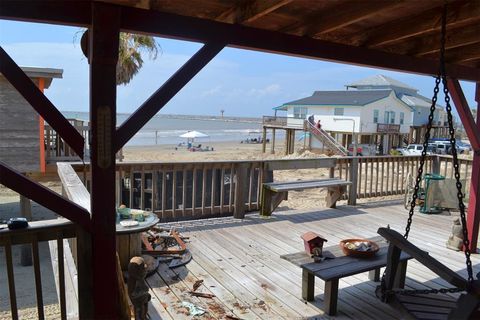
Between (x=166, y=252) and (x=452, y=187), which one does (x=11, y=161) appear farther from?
(x=452, y=187)

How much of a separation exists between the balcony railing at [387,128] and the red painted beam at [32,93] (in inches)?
1385

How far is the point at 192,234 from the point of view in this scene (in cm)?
509

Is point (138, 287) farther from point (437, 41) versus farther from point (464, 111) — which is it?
point (464, 111)

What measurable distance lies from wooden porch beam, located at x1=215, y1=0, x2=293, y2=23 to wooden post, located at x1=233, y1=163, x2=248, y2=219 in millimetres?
3357

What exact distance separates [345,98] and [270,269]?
3395 centimetres

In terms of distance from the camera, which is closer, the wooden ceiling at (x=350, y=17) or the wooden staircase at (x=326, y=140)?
the wooden ceiling at (x=350, y=17)

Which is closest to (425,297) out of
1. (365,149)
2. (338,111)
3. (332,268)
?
(332,268)

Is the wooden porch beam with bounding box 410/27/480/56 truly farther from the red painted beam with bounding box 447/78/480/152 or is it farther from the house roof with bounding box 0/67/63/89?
the house roof with bounding box 0/67/63/89

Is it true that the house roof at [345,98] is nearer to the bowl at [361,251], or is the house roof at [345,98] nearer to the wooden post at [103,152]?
the bowl at [361,251]

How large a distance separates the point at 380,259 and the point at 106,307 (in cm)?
226

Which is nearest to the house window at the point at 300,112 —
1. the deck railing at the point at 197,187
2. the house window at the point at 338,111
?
the house window at the point at 338,111

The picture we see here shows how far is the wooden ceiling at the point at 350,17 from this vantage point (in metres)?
2.36

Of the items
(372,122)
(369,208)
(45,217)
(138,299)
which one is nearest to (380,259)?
(138,299)

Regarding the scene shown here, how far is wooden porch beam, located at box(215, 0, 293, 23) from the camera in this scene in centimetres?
227
